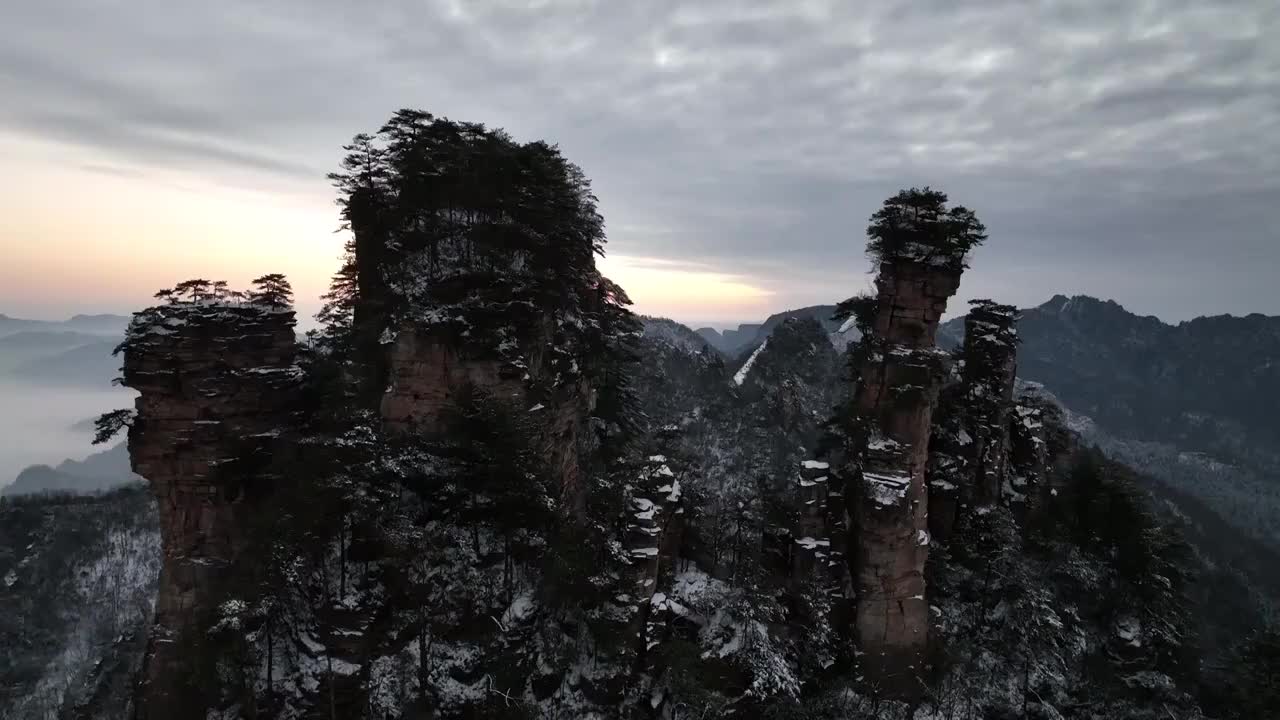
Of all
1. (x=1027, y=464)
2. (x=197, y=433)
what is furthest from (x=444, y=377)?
(x=1027, y=464)

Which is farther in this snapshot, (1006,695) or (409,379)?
(1006,695)

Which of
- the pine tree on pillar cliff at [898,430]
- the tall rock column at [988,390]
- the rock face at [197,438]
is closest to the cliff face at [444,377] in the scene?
the rock face at [197,438]

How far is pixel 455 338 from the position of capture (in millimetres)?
28438

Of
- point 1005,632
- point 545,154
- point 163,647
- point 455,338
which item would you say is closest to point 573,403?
point 455,338

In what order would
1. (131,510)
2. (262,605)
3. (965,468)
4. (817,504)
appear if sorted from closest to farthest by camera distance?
(262,605) → (817,504) → (965,468) → (131,510)

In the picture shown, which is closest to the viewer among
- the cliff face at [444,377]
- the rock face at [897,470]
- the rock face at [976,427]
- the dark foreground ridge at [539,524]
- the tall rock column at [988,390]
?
the dark foreground ridge at [539,524]

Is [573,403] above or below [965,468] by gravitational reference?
above

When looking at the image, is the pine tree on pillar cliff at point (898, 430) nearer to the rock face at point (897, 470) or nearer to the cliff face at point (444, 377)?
the rock face at point (897, 470)

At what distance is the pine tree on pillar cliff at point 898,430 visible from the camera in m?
31.2

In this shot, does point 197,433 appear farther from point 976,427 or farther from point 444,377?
point 976,427

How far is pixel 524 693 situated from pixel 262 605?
39.3 feet

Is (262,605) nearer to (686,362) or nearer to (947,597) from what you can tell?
(947,597)

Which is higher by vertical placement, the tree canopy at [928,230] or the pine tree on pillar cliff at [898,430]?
the tree canopy at [928,230]

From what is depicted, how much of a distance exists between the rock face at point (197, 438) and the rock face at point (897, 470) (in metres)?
32.3
